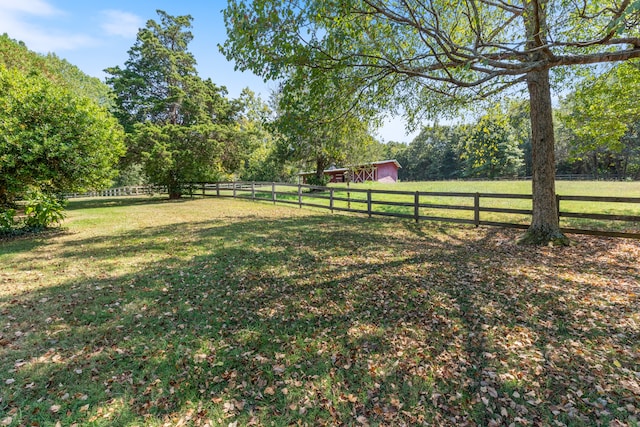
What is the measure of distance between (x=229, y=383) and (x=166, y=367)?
794mm

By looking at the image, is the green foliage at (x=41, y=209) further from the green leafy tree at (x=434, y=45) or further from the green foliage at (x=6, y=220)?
the green leafy tree at (x=434, y=45)

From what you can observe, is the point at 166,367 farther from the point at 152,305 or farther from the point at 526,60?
the point at 526,60

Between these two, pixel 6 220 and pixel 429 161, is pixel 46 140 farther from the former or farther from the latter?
pixel 429 161

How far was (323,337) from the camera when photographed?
3781 millimetres

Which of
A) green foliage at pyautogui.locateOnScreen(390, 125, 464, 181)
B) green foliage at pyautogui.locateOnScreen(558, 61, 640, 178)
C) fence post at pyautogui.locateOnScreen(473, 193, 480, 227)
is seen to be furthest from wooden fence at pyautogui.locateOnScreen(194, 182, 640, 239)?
green foliage at pyautogui.locateOnScreen(390, 125, 464, 181)

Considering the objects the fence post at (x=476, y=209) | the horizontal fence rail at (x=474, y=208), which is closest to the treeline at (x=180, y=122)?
the fence post at (x=476, y=209)

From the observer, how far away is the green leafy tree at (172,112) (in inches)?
752

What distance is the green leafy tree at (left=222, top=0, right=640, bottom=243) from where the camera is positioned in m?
5.14

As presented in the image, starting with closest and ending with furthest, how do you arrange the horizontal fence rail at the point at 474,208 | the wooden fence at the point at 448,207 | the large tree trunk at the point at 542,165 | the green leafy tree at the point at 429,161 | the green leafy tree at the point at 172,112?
the large tree trunk at the point at 542,165 → the wooden fence at the point at 448,207 → the horizontal fence rail at the point at 474,208 → the green leafy tree at the point at 172,112 → the green leafy tree at the point at 429,161

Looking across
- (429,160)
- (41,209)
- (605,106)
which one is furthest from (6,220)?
(429,160)

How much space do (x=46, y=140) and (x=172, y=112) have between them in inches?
592

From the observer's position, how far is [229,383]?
300 centimetres

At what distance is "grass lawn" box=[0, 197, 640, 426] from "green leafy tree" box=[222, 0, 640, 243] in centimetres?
344

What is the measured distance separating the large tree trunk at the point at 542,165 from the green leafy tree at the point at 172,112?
17818 millimetres
